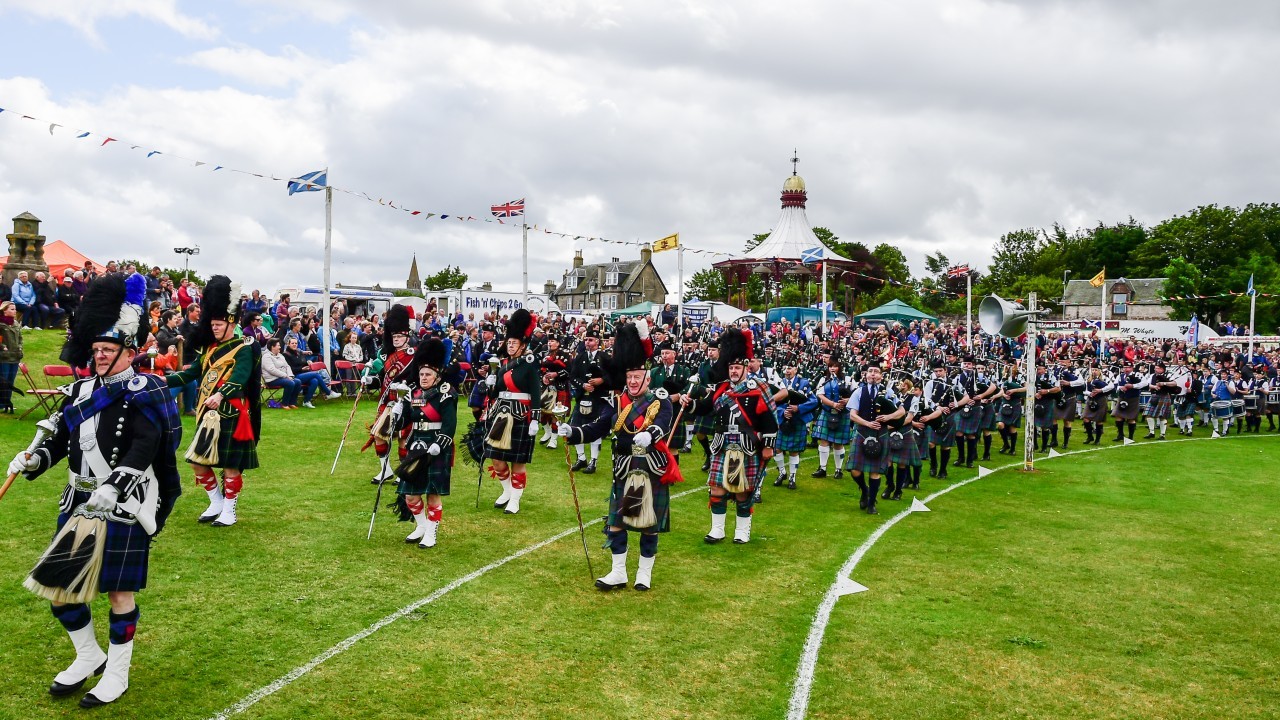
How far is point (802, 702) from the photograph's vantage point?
19.2ft

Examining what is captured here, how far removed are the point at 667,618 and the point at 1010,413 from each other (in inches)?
623

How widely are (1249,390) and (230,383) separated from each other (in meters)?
29.4

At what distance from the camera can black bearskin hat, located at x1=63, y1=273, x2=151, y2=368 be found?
5438mm

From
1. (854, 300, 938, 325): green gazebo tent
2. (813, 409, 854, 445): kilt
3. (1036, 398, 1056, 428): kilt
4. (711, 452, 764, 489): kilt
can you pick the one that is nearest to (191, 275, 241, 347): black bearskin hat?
A: (711, 452, 764, 489): kilt

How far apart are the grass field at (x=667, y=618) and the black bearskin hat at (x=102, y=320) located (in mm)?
2182

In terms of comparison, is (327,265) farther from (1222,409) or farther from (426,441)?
(1222,409)

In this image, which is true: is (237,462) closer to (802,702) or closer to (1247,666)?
(802,702)

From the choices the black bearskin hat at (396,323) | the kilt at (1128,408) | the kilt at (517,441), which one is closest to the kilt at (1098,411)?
the kilt at (1128,408)

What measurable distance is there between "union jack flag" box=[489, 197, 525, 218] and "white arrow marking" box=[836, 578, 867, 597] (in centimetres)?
1977

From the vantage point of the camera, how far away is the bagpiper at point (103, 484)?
16.8 feet

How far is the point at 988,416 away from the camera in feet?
61.5

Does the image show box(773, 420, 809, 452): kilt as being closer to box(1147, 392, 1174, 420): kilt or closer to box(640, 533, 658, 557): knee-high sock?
box(640, 533, 658, 557): knee-high sock

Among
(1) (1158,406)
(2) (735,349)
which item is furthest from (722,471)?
(1) (1158,406)

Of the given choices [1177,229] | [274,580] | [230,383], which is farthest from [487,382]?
[1177,229]
